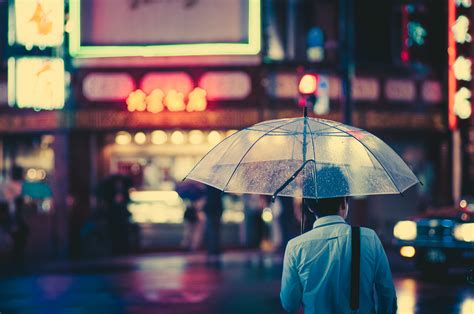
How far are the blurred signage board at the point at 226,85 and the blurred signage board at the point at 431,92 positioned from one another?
5014 mm

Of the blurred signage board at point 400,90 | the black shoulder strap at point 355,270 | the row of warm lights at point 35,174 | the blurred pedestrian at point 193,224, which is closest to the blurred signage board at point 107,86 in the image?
the row of warm lights at point 35,174

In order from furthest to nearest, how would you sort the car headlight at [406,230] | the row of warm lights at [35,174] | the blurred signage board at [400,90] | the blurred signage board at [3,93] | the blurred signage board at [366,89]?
1. the blurred signage board at [400,90]
2. the blurred signage board at [366,89]
3. the row of warm lights at [35,174]
4. the blurred signage board at [3,93]
5. the car headlight at [406,230]

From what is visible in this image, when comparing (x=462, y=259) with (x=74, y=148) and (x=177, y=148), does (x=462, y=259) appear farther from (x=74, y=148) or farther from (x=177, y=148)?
(x=74, y=148)

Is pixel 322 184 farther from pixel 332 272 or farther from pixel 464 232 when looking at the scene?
pixel 464 232

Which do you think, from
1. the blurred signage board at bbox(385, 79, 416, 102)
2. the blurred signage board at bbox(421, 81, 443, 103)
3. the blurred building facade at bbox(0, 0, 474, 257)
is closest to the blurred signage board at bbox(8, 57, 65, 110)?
the blurred building facade at bbox(0, 0, 474, 257)

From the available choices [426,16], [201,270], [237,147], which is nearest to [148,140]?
[201,270]

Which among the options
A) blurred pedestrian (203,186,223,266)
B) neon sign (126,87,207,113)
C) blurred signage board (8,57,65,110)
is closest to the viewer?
blurred pedestrian (203,186,223,266)

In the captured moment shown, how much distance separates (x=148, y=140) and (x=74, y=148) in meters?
1.80

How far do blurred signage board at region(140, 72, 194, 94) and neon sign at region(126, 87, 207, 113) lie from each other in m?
0.09

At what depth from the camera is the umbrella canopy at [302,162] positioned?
226 inches

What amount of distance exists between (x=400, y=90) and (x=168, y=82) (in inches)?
243

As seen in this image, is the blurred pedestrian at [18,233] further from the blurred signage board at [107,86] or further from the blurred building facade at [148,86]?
the blurred signage board at [107,86]

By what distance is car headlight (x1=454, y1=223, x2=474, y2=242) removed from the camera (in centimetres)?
1532

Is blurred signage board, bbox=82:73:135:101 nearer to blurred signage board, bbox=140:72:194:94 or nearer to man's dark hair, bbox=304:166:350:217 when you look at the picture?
blurred signage board, bbox=140:72:194:94
